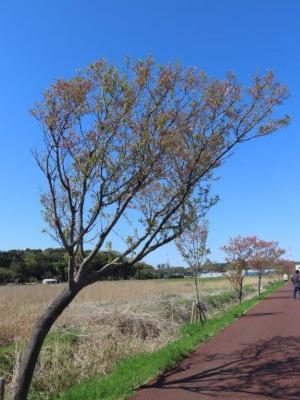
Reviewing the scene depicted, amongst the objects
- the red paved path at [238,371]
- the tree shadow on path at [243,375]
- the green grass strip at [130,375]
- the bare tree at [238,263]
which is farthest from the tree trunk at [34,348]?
the bare tree at [238,263]

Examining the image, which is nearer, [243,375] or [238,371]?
[243,375]

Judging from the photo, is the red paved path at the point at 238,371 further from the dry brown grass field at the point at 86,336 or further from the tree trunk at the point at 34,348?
the dry brown grass field at the point at 86,336

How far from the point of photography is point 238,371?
1036cm

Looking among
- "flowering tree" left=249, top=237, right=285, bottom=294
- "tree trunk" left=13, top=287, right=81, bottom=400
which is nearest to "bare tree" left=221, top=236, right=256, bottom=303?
"flowering tree" left=249, top=237, right=285, bottom=294

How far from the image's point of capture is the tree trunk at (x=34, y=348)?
323 inches

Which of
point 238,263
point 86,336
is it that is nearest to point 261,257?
point 238,263

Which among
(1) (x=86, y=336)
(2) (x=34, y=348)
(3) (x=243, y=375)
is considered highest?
(2) (x=34, y=348)

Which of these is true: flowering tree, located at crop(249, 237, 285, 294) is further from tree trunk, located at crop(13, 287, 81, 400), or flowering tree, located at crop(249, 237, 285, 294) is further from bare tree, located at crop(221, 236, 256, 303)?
tree trunk, located at crop(13, 287, 81, 400)

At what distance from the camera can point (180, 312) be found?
77.5ft

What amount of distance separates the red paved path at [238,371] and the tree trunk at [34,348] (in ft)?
5.63

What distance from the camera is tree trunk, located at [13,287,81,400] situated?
8211 mm

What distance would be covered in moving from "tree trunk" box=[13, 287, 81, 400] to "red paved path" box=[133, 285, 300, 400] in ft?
5.63

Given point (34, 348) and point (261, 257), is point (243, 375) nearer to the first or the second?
point (34, 348)

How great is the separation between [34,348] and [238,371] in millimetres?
4108
